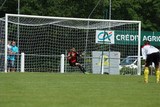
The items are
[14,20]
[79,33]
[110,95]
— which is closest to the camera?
[110,95]

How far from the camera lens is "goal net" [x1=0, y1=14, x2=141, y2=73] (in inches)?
1318

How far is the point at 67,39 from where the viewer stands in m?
35.5

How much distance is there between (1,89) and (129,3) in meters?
43.1

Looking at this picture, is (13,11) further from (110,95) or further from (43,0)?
(110,95)

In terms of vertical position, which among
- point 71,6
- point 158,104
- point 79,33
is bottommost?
point 158,104

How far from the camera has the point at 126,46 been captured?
118 ft

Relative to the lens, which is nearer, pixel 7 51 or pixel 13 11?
pixel 7 51

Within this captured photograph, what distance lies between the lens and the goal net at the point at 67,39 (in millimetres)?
33469

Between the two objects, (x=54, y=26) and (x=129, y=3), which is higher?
(x=129, y=3)

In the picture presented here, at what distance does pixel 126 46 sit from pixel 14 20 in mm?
7929

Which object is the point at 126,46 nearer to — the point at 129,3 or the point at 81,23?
the point at 81,23

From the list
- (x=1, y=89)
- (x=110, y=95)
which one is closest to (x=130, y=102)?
(x=110, y=95)

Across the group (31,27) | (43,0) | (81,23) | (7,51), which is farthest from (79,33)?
(43,0)

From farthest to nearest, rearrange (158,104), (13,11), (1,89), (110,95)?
(13,11) → (1,89) → (110,95) → (158,104)
